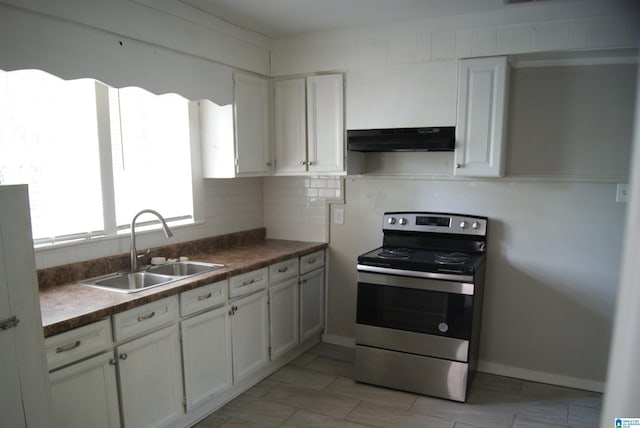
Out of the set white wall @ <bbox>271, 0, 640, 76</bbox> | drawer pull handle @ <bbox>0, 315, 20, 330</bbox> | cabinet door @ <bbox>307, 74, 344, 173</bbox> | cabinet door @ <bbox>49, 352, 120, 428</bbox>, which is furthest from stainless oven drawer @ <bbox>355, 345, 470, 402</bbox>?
drawer pull handle @ <bbox>0, 315, 20, 330</bbox>

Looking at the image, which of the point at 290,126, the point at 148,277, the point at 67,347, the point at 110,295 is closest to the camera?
the point at 67,347

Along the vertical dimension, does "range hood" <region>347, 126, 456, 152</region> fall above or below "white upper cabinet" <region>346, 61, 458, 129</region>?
below

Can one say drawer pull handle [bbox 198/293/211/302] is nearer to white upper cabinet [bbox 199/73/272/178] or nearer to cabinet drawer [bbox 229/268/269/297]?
cabinet drawer [bbox 229/268/269/297]

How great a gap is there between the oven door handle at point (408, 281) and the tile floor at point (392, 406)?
73cm

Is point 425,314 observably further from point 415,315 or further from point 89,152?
point 89,152

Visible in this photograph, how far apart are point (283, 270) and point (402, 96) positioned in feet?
4.91

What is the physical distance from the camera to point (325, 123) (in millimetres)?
3371

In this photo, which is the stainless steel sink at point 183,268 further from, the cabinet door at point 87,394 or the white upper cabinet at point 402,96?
the white upper cabinet at point 402,96

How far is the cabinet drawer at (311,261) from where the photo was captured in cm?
343

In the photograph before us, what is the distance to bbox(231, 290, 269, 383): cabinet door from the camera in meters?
2.78

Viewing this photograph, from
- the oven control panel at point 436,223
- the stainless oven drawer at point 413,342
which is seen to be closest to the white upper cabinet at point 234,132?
the oven control panel at point 436,223

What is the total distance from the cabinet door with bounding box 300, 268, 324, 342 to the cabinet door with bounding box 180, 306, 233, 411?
86cm

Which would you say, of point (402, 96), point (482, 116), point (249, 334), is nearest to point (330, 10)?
point (402, 96)

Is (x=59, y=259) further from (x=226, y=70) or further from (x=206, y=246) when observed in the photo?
(x=226, y=70)
